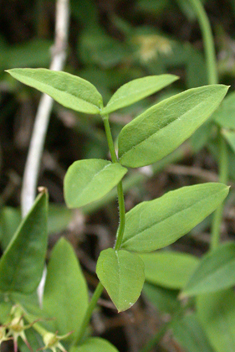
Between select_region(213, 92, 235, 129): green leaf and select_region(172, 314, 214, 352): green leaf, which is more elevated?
select_region(213, 92, 235, 129): green leaf

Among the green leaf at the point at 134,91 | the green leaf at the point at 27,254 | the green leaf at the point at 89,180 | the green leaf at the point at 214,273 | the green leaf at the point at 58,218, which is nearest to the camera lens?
the green leaf at the point at 89,180

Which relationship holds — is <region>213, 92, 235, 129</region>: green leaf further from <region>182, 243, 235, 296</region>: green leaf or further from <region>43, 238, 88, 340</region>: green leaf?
<region>43, 238, 88, 340</region>: green leaf

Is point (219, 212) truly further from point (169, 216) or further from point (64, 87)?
point (64, 87)

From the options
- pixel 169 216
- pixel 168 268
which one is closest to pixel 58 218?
pixel 168 268

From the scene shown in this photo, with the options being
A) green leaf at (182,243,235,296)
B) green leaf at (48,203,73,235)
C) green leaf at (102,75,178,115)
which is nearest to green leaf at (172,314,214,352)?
green leaf at (182,243,235,296)

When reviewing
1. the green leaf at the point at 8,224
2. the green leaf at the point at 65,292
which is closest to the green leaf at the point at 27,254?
the green leaf at the point at 65,292

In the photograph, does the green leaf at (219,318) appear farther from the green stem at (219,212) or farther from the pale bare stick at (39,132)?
the pale bare stick at (39,132)

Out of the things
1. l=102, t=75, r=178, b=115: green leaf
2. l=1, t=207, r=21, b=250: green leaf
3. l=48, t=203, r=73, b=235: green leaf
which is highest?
l=102, t=75, r=178, b=115: green leaf
